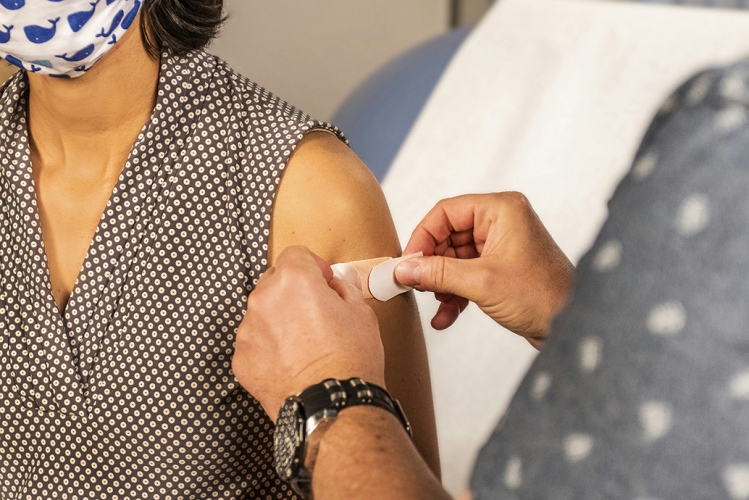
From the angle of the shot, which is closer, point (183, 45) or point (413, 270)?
point (413, 270)

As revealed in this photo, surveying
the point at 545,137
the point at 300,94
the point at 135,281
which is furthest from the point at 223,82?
the point at 300,94

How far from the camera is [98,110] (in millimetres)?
944

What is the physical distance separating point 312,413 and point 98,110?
1.76ft

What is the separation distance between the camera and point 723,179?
349 millimetres

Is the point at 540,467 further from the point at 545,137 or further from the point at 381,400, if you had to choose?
the point at 545,137

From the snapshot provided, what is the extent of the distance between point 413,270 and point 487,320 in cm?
98

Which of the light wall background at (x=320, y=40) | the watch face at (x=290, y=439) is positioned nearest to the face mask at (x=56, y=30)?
the watch face at (x=290, y=439)

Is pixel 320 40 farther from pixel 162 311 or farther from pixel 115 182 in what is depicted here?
pixel 162 311

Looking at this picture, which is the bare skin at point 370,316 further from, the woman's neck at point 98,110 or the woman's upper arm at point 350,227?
the woman's neck at point 98,110

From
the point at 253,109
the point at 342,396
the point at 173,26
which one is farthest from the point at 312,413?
the point at 173,26

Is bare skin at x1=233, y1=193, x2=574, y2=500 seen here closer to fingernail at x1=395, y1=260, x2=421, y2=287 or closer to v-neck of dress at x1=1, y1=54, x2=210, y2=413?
fingernail at x1=395, y1=260, x2=421, y2=287

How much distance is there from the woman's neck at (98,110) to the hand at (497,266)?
0.40 meters

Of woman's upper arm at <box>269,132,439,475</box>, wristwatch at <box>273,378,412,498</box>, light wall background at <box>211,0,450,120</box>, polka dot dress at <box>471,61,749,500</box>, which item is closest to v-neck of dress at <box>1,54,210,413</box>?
woman's upper arm at <box>269,132,439,475</box>

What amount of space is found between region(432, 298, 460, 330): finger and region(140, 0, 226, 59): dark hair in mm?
471
